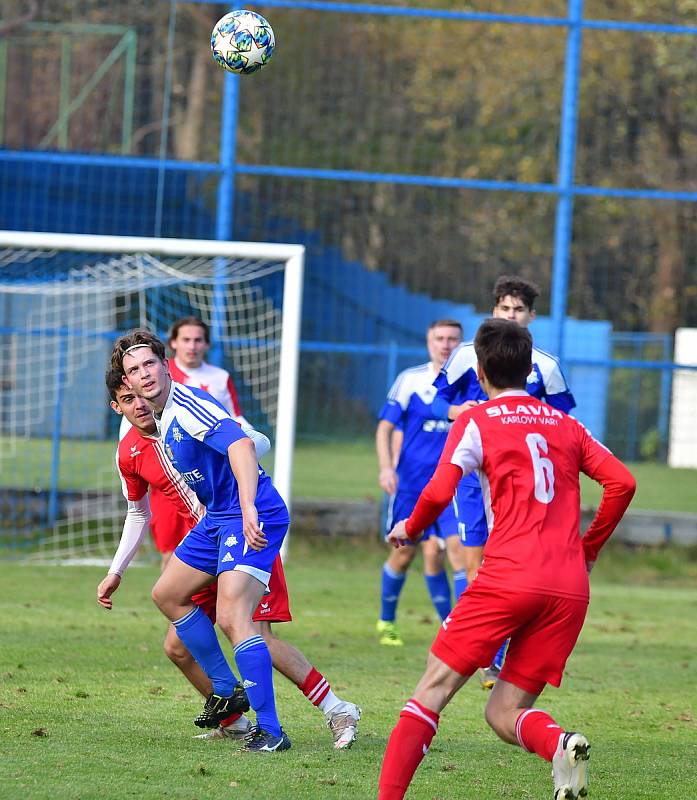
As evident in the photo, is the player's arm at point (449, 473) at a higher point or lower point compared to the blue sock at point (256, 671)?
higher

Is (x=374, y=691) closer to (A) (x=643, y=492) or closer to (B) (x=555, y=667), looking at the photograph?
(B) (x=555, y=667)

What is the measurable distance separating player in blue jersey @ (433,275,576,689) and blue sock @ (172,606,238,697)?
6.05ft

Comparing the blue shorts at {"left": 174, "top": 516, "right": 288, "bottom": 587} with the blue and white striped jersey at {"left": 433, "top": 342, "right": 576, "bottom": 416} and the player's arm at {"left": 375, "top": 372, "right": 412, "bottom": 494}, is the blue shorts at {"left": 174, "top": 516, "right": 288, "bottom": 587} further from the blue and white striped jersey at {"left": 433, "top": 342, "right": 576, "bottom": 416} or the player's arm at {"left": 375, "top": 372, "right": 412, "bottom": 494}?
the player's arm at {"left": 375, "top": 372, "right": 412, "bottom": 494}

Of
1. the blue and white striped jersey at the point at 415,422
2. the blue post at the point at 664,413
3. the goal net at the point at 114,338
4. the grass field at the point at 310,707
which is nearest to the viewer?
the grass field at the point at 310,707

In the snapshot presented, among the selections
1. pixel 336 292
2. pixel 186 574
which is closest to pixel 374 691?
A: pixel 186 574

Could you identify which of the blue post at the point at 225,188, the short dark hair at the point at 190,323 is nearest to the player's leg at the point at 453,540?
the short dark hair at the point at 190,323

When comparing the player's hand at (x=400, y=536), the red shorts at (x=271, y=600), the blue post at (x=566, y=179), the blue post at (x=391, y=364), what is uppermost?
the blue post at (x=566, y=179)

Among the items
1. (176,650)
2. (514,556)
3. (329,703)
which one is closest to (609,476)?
(514,556)

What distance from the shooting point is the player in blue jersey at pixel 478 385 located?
261 inches

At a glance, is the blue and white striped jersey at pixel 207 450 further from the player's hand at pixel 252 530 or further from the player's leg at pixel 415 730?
the player's leg at pixel 415 730

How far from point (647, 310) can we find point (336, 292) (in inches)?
138

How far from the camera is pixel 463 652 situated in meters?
4.04

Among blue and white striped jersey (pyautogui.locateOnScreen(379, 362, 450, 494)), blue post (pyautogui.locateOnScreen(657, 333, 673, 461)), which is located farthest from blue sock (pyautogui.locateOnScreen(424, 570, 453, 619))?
blue post (pyautogui.locateOnScreen(657, 333, 673, 461))

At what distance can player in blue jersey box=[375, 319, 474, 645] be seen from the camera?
8.22 meters
